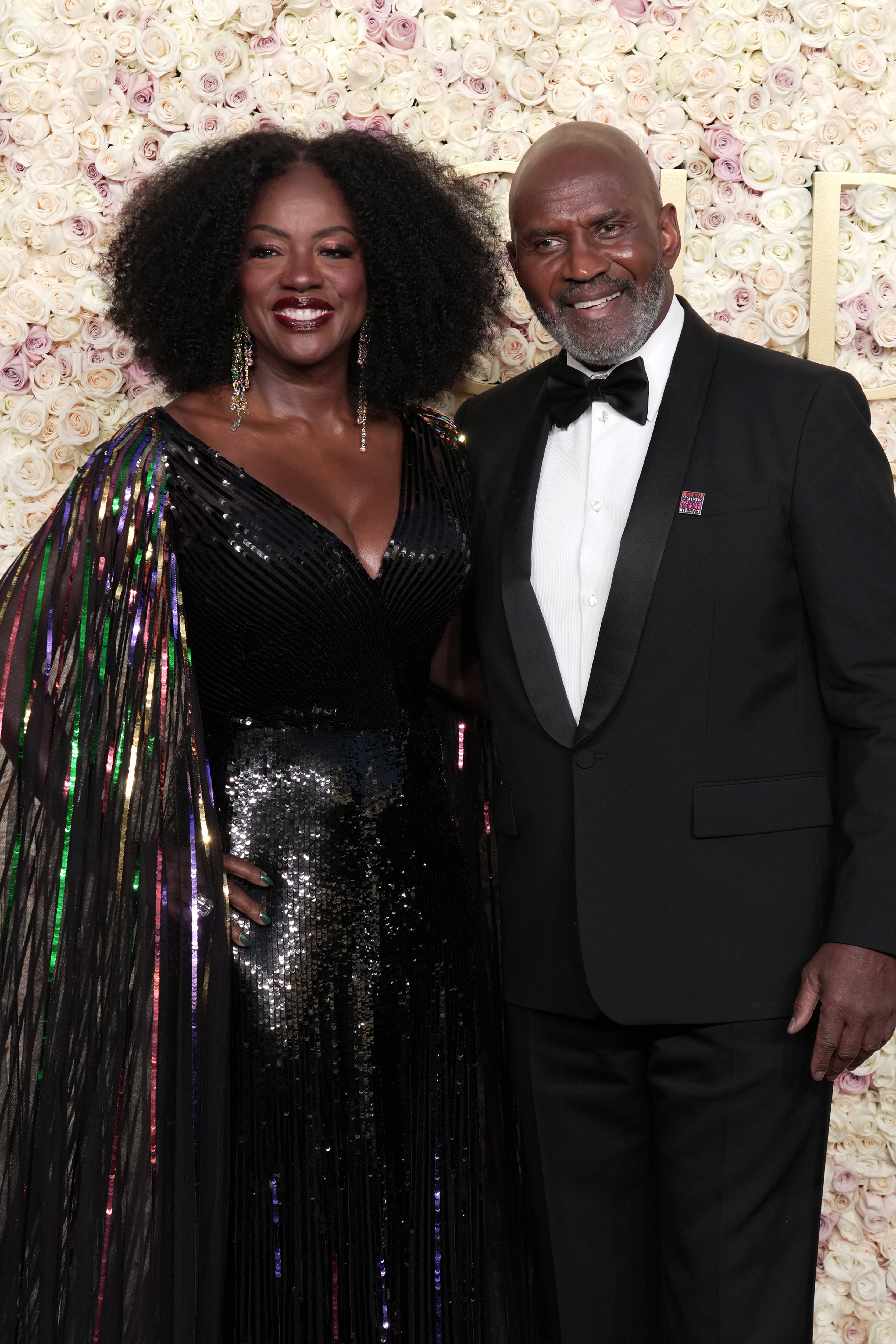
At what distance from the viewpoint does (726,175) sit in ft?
9.32

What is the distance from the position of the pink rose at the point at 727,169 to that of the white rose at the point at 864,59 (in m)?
0.27

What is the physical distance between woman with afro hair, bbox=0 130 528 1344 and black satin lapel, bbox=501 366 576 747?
11 centimetres

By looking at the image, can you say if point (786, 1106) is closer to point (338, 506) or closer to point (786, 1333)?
point (786, 1333)

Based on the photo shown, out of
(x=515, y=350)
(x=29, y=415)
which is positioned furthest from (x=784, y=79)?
(x=29, y=415)

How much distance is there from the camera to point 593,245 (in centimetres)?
231

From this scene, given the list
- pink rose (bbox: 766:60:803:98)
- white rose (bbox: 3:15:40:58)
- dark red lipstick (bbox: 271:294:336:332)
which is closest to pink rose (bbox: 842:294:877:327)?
pink rose (bbox: 766:60:803:98)

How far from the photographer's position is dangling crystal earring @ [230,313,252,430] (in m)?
2.36

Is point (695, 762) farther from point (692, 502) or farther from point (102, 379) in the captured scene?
point (102, 379)

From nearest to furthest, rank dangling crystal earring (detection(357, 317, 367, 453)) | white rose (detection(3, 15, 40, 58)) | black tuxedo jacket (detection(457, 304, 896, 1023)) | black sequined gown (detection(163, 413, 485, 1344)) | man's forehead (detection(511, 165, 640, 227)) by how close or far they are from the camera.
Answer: black tuxedo jacket (detection(457, 304, 896, 1023)) → black sequined gown (detection(163, 413, 485, 1344)) → man's forehead (detection(511, 165, 640, 227)) → dangling crystal earring (detection(357, 317, 367, 453)) → white rose (detection(3, 15, 40, 58))

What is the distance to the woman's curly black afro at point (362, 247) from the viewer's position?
2.34 m

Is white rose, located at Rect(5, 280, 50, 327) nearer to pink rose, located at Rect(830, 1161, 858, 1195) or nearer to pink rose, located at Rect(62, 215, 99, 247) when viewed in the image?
pink rose, located at Rect(62, 215, 99, 247)

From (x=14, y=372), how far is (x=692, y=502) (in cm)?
135

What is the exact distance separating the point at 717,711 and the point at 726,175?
1.23 metres

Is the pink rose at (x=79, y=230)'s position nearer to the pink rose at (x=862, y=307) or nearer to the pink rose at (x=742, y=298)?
the pink rose at (x=742, y=298)
